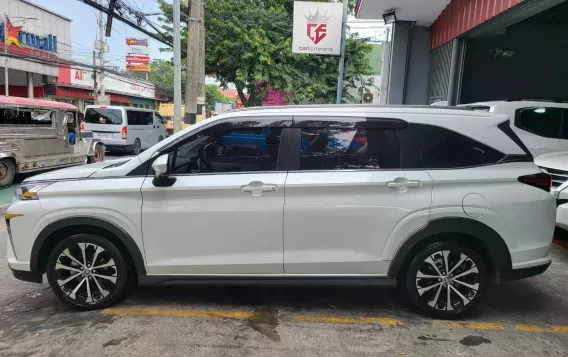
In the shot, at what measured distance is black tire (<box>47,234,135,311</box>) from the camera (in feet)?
11.5

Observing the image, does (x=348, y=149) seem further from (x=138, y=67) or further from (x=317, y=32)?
(x=138, y=67)

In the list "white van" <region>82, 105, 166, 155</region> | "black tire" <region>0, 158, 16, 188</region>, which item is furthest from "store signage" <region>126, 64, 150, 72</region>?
"black tire" <region>0, 158, 16, 188</region>

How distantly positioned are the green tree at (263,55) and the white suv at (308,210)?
1600 cm

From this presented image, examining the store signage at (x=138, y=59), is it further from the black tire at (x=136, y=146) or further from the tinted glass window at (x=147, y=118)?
the black tire at (x=136, y=146)

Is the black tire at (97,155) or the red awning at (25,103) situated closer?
the red awning at (25,103)

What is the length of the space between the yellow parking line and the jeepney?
7664mm

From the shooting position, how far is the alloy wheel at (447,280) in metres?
3.46

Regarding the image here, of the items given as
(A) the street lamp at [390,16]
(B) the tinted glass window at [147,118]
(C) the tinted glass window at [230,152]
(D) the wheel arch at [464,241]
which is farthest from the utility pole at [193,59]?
(D) the wheel arch at [464,241]

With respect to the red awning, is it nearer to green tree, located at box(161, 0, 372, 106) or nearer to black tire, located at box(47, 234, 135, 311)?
black tire, located at box(47, 234, 135, 311)

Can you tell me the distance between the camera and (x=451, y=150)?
11.5 ft

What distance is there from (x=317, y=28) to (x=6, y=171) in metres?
10.4

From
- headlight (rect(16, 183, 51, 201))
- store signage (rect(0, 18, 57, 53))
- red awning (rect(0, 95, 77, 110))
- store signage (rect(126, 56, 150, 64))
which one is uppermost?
store signage (rect(126, 56, 150, 64))

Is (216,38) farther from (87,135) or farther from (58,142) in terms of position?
(58,142)

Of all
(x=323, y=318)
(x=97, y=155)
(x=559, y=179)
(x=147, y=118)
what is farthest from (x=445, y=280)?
(x=147, y=118)
